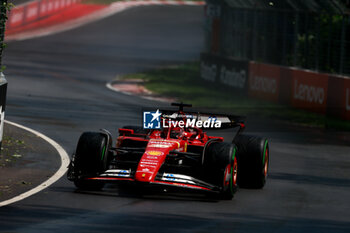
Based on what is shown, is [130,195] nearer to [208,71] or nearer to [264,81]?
[264,81]

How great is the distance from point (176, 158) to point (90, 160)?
122cm

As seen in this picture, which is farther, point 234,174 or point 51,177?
point 51,177

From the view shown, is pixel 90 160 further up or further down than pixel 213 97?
further up

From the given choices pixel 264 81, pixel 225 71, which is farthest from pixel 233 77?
pixel 264 81

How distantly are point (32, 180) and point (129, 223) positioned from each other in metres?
3.58

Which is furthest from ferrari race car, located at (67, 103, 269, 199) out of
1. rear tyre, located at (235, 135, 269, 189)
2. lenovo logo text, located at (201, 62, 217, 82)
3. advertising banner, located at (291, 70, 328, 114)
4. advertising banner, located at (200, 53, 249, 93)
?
lenovo logo text, located at (201, 62, 217, 82)

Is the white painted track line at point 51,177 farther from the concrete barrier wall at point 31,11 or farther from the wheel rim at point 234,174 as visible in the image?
the concrete barrier wall at point 31,11

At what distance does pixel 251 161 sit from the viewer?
1342 centimetres

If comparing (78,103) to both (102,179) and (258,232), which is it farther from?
(258,232)

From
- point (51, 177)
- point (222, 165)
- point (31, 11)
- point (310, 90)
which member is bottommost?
point (51, 177)

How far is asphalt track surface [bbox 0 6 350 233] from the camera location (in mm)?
10586

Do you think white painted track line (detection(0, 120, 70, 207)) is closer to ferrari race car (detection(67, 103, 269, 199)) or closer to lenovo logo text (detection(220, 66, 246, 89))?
ferrari race car (detection(67, 103, 269, 199))

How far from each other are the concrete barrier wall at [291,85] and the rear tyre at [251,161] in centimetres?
1137

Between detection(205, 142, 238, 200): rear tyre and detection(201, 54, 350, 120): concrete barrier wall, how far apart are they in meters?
12.5
